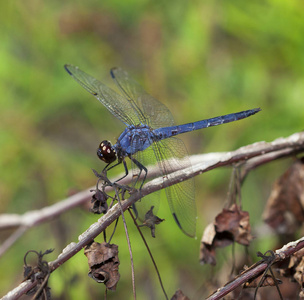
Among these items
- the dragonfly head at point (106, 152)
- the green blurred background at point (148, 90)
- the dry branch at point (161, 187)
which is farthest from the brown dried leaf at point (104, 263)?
the green blurred background at point (148, 90)

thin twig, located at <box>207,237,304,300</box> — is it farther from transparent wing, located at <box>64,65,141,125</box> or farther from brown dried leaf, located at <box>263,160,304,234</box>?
transparent wing, located at <box>64,65,141,125</box>

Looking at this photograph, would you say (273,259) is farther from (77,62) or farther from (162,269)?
(77,62)

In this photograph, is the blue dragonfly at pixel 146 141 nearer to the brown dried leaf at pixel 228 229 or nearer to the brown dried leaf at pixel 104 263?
the brown dried leaf at pixel 228 229

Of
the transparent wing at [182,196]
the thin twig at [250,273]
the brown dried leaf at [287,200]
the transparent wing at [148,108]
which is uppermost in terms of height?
the transparent wing at [148,108]

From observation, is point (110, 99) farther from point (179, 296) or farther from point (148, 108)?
point (179, 296)

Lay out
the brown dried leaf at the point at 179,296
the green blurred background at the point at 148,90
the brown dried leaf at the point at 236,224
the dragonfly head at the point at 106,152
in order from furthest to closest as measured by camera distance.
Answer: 1. the green blurred background at the point at 148,90
2. the dragonfly head at the point at 106,152
3. the brown dried leaf at the point at 236,224
4. the brown dried leaf at the point at 179,296

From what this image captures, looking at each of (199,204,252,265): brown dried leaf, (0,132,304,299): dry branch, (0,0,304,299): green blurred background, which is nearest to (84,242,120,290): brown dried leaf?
(0,132,304,299): dry branch

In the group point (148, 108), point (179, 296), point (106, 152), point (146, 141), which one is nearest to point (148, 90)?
point (148, 108)
